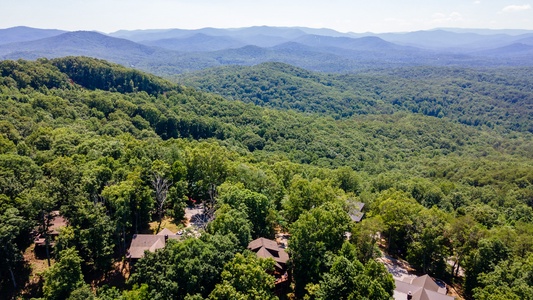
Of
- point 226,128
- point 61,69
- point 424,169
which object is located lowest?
point 424,169

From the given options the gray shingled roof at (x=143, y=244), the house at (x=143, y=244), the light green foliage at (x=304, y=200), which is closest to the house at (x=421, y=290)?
the light green foliage at (x=304, y=200)

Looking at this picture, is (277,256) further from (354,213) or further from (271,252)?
(354,213)

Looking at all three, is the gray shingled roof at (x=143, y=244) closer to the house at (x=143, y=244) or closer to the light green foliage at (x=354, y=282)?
the house at (x=143, y=244)

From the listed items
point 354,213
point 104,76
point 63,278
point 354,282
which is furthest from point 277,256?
point 104,76

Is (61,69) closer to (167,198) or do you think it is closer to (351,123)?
(167,198)

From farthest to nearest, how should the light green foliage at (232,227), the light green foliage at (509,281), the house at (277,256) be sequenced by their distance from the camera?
the house at (277,256)
the light green foliage at (232,227)
the light green foliage at (509,281)

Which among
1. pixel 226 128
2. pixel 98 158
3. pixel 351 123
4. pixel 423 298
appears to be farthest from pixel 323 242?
pixel 351 123
